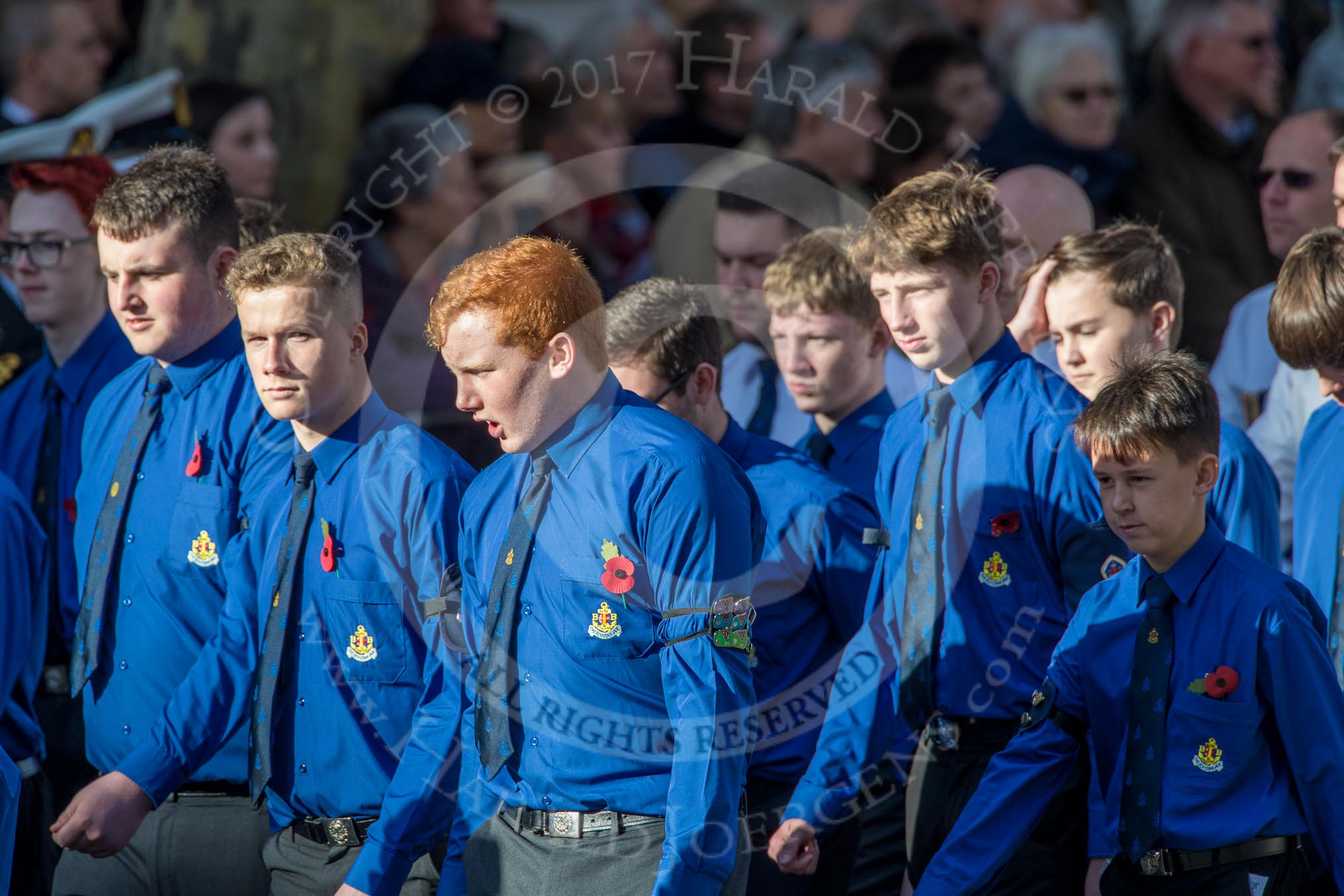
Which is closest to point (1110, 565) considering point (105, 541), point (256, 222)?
point (105, 541)

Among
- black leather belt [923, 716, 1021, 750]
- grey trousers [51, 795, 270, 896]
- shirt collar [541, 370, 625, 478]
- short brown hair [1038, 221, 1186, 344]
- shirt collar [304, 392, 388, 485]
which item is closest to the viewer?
shirt collar [541, 370, 625, 478]

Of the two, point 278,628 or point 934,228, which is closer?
point 278,628

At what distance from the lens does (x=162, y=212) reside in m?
3.96

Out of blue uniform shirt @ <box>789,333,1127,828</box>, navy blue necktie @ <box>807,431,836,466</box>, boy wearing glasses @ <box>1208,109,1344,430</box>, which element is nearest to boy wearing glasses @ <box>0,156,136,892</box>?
blue uniform shirt @ <box>789,333,1127,828</box>

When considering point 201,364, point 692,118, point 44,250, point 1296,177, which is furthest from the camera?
point 692,118

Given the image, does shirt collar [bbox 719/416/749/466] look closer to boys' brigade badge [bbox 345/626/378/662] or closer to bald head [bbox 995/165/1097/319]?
bald head [bbox 995/165/1097/319]

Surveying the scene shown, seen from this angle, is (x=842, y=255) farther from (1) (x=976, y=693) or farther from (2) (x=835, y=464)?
(1) (x=976, y=693)

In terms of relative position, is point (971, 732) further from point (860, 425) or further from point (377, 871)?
point (377, 871)

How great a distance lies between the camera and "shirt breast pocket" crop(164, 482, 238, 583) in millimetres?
3779

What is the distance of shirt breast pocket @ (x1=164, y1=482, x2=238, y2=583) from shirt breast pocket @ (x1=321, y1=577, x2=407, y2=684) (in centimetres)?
49

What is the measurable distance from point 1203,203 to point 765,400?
8.38ft

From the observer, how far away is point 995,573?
12.0ft

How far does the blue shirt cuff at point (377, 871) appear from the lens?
3.11 meters

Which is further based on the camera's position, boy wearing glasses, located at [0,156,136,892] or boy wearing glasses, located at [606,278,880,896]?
boy wearing glasses, located at [0,156,136,892]
